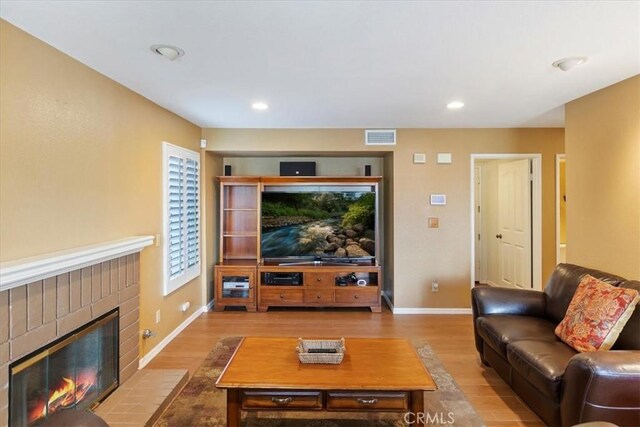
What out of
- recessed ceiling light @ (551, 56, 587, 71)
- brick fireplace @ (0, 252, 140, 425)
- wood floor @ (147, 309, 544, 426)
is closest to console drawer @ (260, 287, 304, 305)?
wood floor @ (147, 309, 544, 426)

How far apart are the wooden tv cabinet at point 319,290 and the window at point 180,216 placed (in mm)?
920

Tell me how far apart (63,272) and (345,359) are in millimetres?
1776

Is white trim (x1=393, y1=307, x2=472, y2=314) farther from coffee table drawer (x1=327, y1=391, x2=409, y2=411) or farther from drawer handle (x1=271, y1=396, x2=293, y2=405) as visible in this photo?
drawer handle (x1=271, y1=396, x2=293, y2=405)

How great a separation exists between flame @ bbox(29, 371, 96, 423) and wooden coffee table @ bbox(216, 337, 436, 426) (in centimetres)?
105

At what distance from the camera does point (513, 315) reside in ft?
9.50

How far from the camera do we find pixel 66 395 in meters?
2.08

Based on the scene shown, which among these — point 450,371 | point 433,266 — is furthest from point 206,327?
point 433,266

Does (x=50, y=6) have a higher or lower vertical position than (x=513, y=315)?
higher

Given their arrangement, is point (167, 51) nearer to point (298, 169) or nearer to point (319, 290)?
point (298, 169)

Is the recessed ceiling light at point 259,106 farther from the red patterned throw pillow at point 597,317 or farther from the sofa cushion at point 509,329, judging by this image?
the red patterned throw pillow at point 597,317

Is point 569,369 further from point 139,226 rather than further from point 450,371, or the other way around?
point 139,226

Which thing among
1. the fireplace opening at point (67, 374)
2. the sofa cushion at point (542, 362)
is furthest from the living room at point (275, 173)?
the sofa cushion at point (542, 362)

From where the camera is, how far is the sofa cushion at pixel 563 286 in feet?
8.70

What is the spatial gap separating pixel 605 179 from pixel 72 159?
4.08 meters
